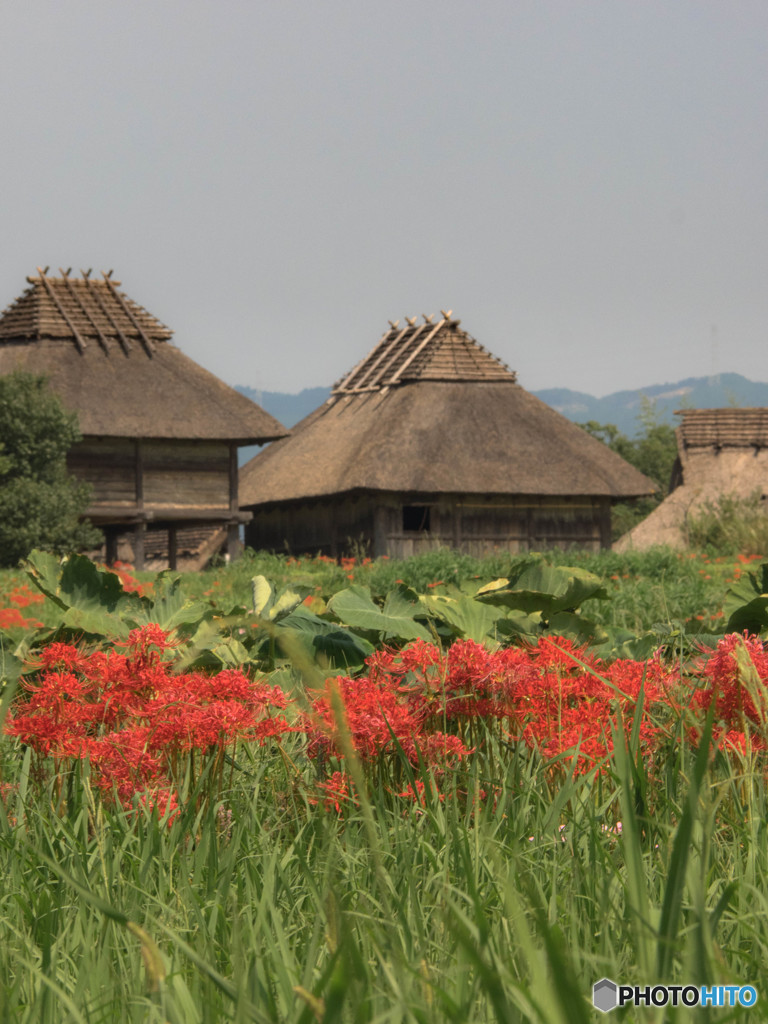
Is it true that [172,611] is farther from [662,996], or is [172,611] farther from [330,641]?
[662,996]

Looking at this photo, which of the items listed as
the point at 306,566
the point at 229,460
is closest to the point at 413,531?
the point at 229,460

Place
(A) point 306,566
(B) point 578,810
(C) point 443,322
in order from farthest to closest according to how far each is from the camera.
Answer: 1. (C) point 443,322
2. (A) point 306,566
3. (B) point 578,810

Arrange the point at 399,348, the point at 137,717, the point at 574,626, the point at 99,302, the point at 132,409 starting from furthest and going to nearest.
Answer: the point at 399,348
the point at 99,302
the point at 132,409
the point at 574,626
the point at 137,717

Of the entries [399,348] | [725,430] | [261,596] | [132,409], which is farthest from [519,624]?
[725,430]

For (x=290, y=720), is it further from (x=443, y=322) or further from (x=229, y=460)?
(x=443, y=322)

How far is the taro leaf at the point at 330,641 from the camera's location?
3.72 metres

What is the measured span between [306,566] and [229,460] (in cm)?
736

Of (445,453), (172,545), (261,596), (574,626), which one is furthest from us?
(172,545)

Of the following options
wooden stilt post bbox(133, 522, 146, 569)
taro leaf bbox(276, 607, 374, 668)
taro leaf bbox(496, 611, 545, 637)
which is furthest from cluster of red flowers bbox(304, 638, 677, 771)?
wooden stilt post bbox(133, 522, 146, 569)

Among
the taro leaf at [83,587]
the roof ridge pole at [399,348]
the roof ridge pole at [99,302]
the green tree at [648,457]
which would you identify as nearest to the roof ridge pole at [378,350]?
the roof ridge pole at [399,348]

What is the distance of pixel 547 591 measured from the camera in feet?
13.0

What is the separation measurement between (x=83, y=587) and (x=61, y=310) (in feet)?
84.4

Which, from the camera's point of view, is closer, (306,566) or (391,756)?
(391,756)

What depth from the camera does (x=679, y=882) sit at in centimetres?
99
